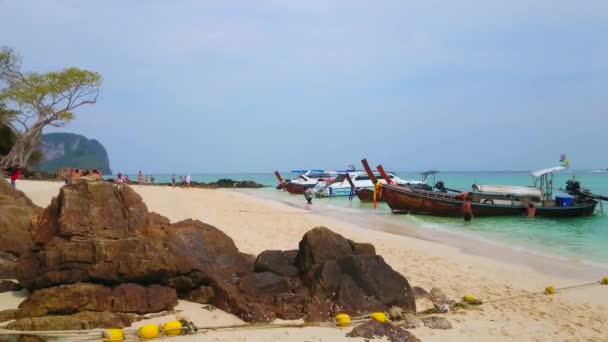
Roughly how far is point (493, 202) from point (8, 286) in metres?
24.1

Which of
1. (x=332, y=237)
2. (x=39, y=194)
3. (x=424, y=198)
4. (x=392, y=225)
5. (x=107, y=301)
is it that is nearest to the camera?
(x=107, y=301)

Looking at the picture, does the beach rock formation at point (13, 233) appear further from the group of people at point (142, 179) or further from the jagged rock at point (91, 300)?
the group of people at point (142, 179)

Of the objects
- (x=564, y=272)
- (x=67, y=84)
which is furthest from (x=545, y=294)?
(x=67, y=84)

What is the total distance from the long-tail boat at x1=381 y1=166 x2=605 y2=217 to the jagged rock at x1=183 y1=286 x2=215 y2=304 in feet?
64.7

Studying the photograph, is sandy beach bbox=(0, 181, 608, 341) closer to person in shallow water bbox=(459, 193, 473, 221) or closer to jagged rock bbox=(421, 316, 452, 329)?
jagged rock bbox=(421, 316, 452, 329)

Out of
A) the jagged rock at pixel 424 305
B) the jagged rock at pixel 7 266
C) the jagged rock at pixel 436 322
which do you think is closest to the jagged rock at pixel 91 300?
the jagged rock at pixel 7 266

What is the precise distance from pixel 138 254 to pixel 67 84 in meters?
38.8

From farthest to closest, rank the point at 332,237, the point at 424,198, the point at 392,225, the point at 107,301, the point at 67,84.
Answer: the point at 67,84
the point at 424,198
the point at 392,225
the point at 332,237
the point at 107,301

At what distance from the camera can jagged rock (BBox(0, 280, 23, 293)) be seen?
626 cm

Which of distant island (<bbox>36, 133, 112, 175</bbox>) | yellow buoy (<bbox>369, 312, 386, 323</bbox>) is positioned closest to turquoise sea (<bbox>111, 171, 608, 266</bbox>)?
yellow buoy (<bbox>369, 312, 386, 323</bbox>)

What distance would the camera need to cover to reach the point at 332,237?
700 centimetres

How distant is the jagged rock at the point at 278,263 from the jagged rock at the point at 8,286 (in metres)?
3.36

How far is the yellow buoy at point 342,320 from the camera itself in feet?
18.4

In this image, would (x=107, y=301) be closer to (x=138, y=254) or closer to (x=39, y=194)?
(x=138, y=254)
